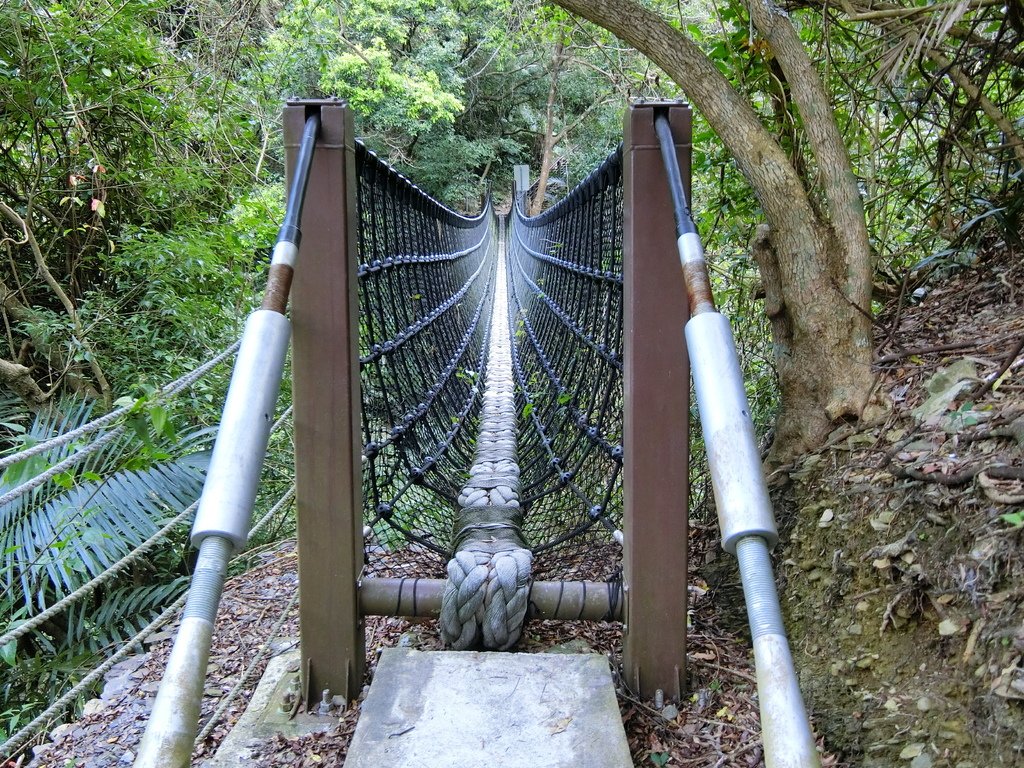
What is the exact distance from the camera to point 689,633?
132 cm

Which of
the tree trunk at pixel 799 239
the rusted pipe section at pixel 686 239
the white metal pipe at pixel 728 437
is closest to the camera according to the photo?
the white metal pipe at pixel 728 437

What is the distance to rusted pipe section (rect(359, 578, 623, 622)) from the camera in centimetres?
118

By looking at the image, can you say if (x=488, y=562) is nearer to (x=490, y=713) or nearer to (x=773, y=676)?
(x=490, y=713)

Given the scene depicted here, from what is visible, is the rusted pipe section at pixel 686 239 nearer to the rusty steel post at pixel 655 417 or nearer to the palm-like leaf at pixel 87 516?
the rusty steel post at pixel 655 417

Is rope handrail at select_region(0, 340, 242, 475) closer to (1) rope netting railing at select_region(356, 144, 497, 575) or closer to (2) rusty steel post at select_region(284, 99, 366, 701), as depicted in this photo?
(2) rusty steel post at select_region(284, 99, 366, 701)

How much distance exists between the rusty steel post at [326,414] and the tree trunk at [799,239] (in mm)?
663

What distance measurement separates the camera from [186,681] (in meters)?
0.50

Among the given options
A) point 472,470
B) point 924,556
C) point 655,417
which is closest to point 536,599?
point 655,417

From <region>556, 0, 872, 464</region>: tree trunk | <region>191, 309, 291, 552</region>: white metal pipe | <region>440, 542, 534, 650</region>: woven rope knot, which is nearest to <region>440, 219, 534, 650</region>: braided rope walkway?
<region>440, 542, 534, 650</region>: woven rope knot

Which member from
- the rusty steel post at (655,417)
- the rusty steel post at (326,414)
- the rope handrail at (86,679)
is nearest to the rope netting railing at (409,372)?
the rusty steel post at (326,414)

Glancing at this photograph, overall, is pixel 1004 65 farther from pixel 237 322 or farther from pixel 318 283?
pixel 237 322

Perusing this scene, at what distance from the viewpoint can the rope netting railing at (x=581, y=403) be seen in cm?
140

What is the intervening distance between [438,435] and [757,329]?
0.87m

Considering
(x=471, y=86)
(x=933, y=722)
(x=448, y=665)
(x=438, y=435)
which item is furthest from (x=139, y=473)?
(x=471, y=86)
